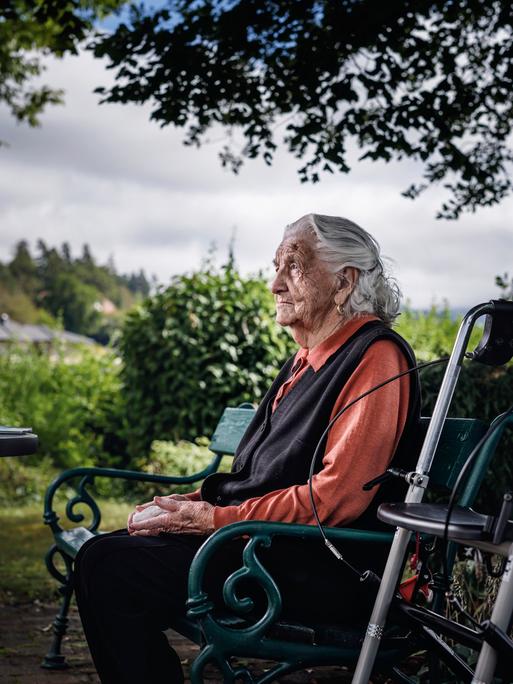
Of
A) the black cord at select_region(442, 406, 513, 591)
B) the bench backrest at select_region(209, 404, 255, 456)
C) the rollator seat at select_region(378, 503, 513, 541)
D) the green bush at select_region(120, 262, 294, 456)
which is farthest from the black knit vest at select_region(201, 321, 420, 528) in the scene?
the green bush at select_region(120, 262, 294, 456)

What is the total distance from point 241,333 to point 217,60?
288 centimetres

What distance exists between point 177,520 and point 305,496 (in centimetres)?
41

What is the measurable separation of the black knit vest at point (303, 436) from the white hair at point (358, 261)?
12 cm

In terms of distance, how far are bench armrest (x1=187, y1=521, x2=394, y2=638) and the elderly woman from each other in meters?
0.10

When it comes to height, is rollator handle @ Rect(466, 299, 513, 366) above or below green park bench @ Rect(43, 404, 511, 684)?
above

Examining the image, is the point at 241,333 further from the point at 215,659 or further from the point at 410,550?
the point at 215,659

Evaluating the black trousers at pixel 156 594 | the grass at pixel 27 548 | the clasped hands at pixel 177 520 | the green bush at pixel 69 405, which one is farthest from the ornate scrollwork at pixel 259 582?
the green bush at pixel 69 405

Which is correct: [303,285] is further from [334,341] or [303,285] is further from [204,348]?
[204,348]

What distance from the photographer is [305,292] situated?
9.79ft

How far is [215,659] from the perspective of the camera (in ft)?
7.85

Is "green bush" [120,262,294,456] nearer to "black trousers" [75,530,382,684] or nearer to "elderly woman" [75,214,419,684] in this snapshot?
"elderly woman" [75,214,419,684]

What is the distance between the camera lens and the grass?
5.15 meters

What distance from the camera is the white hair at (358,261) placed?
9.63 feet

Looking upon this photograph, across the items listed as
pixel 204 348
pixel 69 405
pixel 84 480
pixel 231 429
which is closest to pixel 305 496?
pixel 231 429
